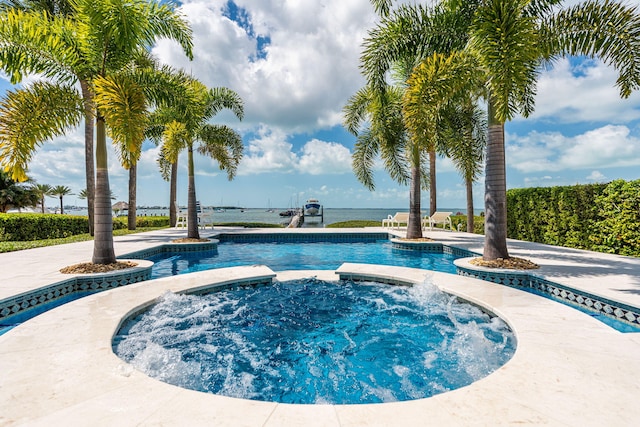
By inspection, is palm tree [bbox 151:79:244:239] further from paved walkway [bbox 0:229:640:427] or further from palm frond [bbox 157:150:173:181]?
paved walkway [bbox 0:229:640:427]

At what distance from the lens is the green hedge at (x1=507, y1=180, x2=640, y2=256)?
862 cm

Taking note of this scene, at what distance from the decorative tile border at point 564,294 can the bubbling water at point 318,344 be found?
1.98 metres

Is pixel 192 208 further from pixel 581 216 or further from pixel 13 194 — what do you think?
pixel 13 194

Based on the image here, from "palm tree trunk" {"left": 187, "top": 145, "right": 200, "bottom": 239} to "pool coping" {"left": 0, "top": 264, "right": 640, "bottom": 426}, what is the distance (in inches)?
362

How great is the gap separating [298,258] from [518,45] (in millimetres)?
8225

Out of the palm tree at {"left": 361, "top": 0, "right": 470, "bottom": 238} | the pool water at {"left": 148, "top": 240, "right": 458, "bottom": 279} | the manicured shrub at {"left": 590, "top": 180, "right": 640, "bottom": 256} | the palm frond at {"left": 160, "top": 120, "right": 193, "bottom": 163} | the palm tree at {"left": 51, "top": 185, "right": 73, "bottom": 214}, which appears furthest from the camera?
the palm tree at {"left": 51, "top": 185, "right": 73, "bottom": 214}

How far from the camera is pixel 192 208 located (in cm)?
1314

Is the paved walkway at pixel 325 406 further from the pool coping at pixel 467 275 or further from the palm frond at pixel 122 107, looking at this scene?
the palm frond at pixel 122 107

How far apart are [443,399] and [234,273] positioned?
17.6ft

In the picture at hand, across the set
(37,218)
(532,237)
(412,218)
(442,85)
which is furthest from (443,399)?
(37,218)

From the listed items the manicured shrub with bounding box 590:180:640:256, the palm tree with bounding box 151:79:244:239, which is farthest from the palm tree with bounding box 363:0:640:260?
the palm tree with bounding box 151:79:244:239

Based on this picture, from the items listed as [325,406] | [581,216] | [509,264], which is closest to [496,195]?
[509,264]

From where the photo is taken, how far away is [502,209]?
300 inches

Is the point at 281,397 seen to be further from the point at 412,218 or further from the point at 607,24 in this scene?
the point at 412,218
